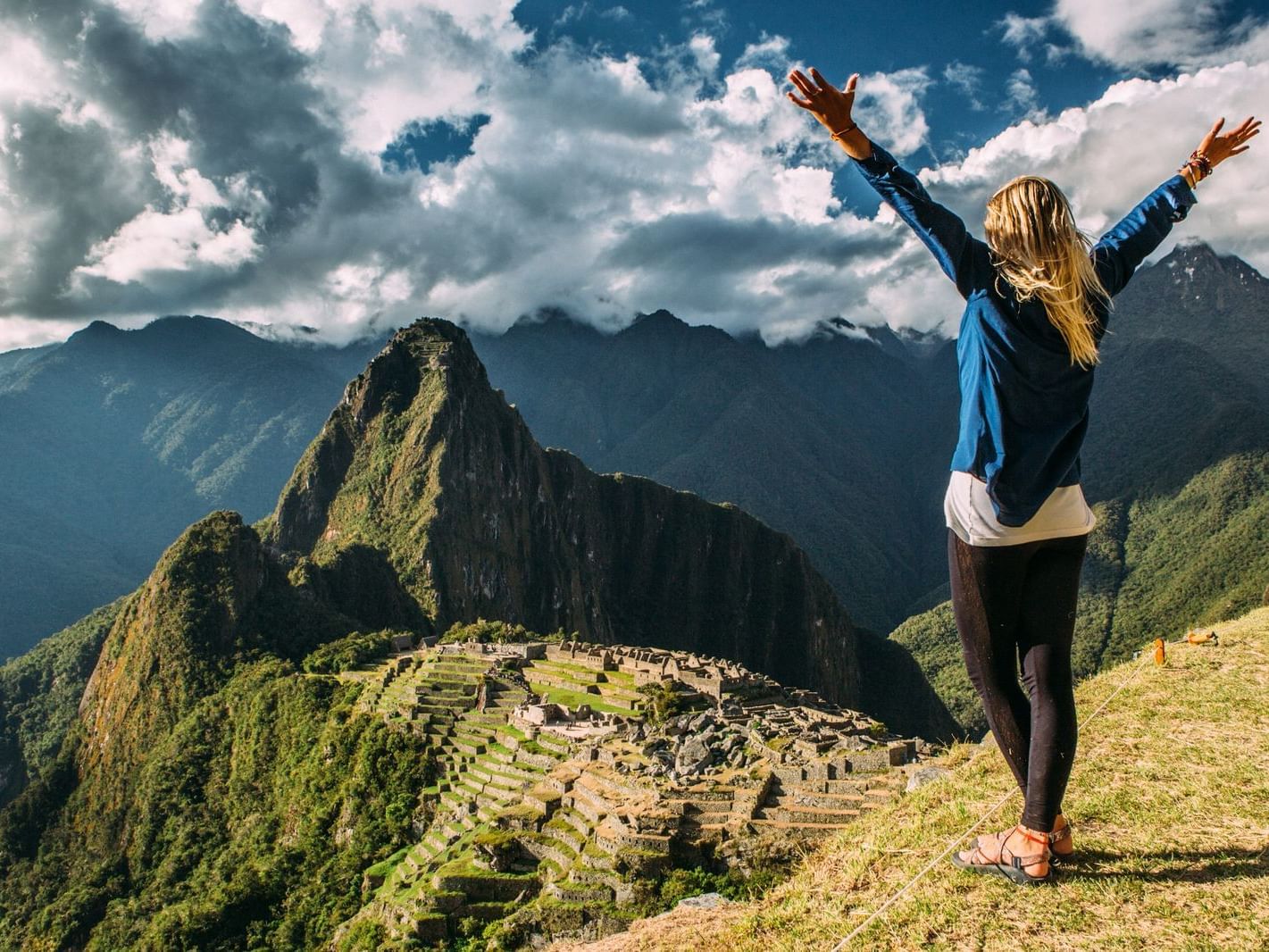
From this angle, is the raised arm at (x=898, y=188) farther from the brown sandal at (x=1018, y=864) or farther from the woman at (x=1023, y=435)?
the brown sandal at (x=1018, y=864)

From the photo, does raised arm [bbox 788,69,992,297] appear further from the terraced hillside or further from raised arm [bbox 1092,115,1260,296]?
the terraced hillside

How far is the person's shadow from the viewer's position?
360cm

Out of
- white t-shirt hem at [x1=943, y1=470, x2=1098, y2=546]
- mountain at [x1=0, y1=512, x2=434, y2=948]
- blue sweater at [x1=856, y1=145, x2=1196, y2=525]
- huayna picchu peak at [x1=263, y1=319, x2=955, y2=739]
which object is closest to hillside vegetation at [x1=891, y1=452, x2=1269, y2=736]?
huayna picchu peak at [x1=263, y1=319, x2=955, y2=739]

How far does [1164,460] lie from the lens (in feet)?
481

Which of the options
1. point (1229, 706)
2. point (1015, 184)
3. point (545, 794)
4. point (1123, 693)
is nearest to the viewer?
point (1015, 184)

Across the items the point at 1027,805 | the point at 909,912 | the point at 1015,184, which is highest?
the point at 1015,184

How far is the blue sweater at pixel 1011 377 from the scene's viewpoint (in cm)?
349

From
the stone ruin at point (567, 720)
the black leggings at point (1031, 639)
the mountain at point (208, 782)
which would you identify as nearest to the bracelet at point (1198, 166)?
the black leggings at point (1031, 639)

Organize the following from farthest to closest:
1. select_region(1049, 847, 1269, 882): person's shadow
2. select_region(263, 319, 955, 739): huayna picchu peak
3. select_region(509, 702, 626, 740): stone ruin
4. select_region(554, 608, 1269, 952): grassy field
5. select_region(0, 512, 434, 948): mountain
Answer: select_region(263, 319, 955, 739): huayna picchu peak, select_region(0, 512, 434, 948): mountain, select_region(509, 702, 626, 740): stone ruin, select_region(1049, 847, 1269, 882): person's shadow, select_region(554, 608, 1269, 952): grassy field

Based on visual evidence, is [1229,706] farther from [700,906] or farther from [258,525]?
[258,525]

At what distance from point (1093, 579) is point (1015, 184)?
434ft

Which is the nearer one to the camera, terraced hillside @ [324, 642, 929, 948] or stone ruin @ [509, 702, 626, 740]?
terraced hillside @ [324, 642, 929, 948]

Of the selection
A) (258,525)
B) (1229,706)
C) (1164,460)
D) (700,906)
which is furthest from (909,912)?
(1164,460)

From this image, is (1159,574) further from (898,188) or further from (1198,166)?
(898,188)
